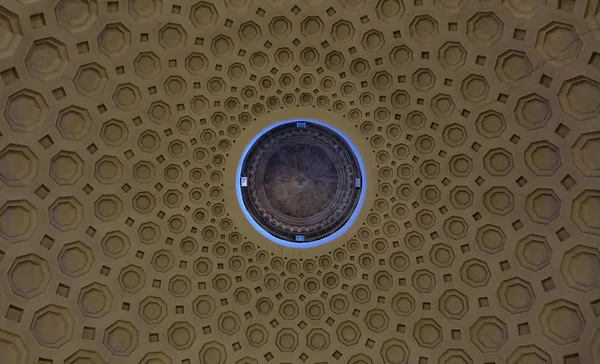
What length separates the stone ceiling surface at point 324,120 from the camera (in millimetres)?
14586

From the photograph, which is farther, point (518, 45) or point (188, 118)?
point (188, 118)

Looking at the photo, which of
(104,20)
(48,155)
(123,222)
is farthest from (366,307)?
(104,20)

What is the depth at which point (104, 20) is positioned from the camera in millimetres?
14805

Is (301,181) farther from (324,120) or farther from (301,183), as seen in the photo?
(324,120)

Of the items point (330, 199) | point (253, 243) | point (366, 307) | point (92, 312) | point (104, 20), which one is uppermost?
point (104, 20)

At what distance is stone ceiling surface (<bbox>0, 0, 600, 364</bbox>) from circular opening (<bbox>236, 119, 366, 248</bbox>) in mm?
712

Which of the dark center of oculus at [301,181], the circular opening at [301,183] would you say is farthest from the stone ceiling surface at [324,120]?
Result: the dark center of oculus at [301,181]

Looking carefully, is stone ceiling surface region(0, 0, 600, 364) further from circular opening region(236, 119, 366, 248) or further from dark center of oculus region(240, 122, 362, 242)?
dark center of oculus region(240, 122, 362, 242)

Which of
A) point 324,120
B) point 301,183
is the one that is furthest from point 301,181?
point 324,120

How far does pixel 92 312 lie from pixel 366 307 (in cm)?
907

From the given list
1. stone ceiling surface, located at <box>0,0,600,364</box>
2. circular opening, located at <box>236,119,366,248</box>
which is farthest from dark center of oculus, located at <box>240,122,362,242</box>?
stone ceiling surface, located at <box>0,0,600,364</box>

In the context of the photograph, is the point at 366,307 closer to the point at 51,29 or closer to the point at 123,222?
the point at 123,222

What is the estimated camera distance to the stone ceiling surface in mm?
14586

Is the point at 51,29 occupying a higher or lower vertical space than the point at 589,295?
higher
